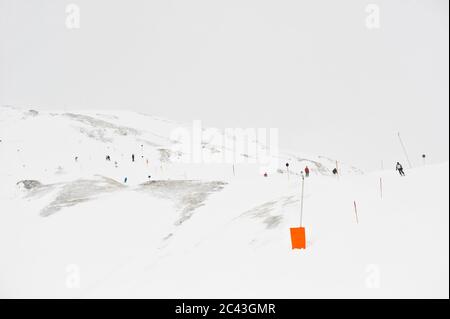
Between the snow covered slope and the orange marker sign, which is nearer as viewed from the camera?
the snow covered slope

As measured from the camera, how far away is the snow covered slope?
34.8 feet

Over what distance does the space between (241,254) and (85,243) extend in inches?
492

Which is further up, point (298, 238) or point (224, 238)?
point (298, 238)

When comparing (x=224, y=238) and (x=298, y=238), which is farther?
(x=224, y=238)

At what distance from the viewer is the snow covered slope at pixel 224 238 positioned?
1062cm

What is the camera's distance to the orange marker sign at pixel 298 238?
12836mm

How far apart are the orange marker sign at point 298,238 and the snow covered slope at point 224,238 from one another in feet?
0.92

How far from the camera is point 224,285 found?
1216 centimetres

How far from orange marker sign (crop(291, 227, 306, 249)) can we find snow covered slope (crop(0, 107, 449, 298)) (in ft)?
0.92

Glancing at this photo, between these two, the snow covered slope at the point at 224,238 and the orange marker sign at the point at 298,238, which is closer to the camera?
the snow covered slope at the point at 224,238

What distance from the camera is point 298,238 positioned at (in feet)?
42.4

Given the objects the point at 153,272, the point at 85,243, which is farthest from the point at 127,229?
the point at 153,272

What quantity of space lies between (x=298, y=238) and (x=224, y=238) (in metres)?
4.92
